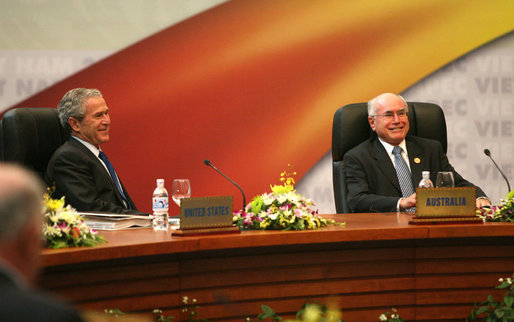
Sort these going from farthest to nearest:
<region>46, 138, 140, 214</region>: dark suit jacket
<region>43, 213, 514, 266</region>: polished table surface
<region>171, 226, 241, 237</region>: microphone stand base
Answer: <region>46, 138, 140, 214</region>: dark suit jacket
<region>171, 226, 241, 237</region>: microphone stand base
<region>43, 213, 514, 266</region>: polished table surface

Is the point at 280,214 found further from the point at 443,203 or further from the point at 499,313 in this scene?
the point at 499,313

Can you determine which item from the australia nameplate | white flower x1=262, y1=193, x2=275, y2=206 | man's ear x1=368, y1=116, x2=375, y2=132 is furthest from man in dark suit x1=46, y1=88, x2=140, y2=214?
man's ear x1=368, y1=116, x2=375, y2=132

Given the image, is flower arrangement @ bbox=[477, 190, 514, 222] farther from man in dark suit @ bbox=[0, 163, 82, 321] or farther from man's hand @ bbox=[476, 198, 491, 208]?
man in dark suit @ bbox=[0, 163, 82, 321]

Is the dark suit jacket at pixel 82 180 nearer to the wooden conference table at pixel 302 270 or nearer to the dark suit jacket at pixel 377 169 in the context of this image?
the wooden conference table at pixel 302 270

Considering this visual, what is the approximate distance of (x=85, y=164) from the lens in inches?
130

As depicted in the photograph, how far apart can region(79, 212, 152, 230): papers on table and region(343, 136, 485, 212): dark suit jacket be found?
1354 millimetres

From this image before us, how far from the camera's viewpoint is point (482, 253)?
2646mm

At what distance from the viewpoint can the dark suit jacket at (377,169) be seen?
12.2 ft

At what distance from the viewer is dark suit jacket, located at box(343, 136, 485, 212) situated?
373cm

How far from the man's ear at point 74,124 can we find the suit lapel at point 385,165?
5.17 ft

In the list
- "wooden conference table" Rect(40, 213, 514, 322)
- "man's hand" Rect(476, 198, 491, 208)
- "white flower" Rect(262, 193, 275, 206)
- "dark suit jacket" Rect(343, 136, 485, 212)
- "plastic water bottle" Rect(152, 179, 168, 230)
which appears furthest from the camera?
"dark suit jacket" Rect(343, 136, 485, 212)

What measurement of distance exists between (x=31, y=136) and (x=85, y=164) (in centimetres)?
28

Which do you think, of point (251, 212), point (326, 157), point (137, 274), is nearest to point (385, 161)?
point (326, 157)

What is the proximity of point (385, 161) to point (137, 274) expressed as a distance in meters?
1.96
